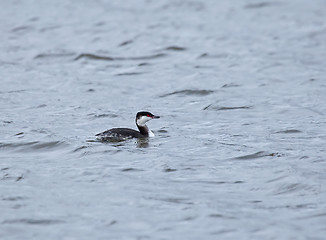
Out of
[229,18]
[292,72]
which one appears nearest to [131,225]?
[292,72]

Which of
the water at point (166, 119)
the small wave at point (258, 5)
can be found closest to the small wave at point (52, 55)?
the water at point (166, 119)

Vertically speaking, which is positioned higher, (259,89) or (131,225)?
(131,225)

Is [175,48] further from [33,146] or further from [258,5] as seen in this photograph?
[33,146]

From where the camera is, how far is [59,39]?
69.5 feet

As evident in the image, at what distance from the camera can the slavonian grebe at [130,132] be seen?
37.1 feet

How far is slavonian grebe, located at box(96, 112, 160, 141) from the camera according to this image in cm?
1131

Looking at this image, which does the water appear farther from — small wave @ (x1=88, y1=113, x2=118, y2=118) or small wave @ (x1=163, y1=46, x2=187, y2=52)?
small wave @ (x1=163, y1=46, x2=187, y2=52)

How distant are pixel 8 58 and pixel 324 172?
10819 mm

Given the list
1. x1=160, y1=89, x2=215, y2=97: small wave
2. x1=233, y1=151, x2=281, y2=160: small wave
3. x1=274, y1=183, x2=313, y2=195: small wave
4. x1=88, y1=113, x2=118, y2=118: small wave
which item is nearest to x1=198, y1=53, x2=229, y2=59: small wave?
x1=160, y1=89, x2=215, y2=97: small wave

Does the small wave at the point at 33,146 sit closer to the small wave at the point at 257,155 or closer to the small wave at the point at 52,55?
the small wave at the point at 257,155

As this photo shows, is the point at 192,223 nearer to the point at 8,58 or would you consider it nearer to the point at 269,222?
the point at 269,222

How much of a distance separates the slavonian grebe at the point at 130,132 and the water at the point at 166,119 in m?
0.14

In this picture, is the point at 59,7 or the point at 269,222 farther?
the point at 59,7

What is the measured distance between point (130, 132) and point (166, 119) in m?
1.65
